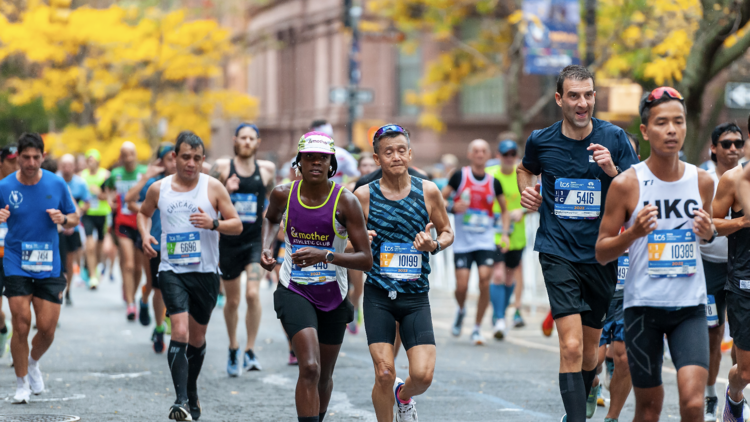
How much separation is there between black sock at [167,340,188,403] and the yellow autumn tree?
27.8m

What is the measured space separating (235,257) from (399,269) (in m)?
3.74

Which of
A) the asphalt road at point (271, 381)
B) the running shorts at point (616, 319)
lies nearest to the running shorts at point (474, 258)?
the asphalt road at point (271, 381)

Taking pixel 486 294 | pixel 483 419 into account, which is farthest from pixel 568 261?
pixel 486 294

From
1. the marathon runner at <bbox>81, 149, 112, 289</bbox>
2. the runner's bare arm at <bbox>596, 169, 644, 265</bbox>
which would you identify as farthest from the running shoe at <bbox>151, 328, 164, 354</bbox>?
the runner's bare arm at <bbox>596, 169, 644, 265</bbox>

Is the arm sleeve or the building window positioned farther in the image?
the building window

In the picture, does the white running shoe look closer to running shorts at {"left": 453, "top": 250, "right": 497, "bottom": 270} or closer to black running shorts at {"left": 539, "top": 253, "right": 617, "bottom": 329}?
black running shorts at {"left": 539, "top": 253, "right": 617, "bottom": 329}

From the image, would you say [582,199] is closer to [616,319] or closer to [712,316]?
[616,319]

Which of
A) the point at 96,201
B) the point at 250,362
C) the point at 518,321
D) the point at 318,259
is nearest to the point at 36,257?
the point at 250,362

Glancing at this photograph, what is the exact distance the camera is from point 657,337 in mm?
5117

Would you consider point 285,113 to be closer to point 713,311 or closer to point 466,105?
point 466,105

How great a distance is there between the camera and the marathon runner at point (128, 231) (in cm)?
1328

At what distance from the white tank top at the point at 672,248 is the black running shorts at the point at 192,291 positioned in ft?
12.1

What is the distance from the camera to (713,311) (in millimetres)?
7410

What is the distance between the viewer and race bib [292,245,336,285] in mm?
6137
